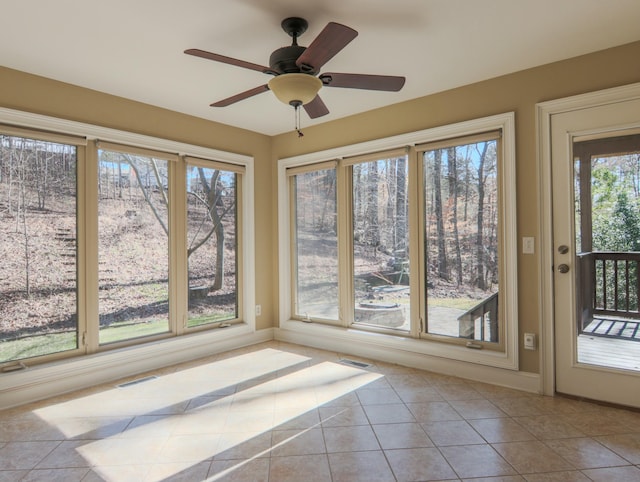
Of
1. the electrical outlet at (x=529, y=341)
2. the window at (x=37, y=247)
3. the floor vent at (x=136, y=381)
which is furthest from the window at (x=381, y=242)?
the window at (x=37, y=247)

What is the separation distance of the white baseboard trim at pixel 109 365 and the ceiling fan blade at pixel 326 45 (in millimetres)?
2785

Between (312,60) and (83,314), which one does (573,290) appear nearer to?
(312,60)

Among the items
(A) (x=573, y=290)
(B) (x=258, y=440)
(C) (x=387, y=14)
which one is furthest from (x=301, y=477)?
(C) (x=387, y=14)

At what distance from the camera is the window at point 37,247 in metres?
2.89

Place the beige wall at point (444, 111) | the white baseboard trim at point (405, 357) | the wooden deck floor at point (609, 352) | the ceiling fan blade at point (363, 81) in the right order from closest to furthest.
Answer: the ceiling fan blade at point (363, 81), the wooden deck floor at point (609, 352), the beige wall at point (444, 111), the white baseboard trim at point (405, 357)

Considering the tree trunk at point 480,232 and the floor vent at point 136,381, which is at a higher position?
the tree trunk at point 480,232

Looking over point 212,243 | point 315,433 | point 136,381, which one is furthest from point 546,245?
point 136,381

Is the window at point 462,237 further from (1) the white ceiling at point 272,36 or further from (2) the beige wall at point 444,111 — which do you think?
(1) the white ceiling at point 272,36

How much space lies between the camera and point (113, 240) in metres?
3.43

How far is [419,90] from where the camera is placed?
3.34m

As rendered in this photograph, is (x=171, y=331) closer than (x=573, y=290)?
No

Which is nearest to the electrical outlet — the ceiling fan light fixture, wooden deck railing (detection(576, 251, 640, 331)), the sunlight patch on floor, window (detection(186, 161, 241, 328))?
wooden deck railing (detection(576, 251, 640, 331))

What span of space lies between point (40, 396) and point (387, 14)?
352 centimetres

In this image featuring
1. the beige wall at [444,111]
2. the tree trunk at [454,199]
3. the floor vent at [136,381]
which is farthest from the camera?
the tree trunk at [454,199]
